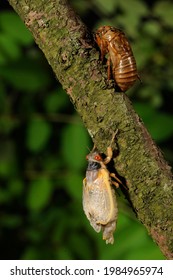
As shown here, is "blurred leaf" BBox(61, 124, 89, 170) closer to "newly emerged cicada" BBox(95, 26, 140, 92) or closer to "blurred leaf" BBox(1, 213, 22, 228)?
"blurred leaf" BBox(1, 213, 22, 228)

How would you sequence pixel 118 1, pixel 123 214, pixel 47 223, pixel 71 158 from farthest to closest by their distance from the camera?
pixel 118 1 < pixel 47 223 < pixel 71 158 < pixel 123 214

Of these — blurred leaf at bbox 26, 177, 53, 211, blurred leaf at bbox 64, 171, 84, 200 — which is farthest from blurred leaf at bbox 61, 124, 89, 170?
blurred leaf at bbox 26, 177, 53, 211

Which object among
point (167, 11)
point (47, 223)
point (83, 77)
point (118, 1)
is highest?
point (83, 77)

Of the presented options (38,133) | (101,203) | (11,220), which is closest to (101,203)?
(101,203)

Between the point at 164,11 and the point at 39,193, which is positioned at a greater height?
the point at 164,11

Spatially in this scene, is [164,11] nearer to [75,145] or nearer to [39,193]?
[75,145]

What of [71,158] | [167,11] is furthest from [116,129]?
[167,11]
